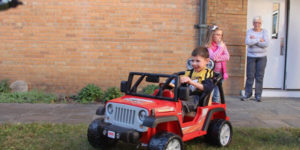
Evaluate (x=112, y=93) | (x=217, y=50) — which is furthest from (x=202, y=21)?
(x=112, y=93)

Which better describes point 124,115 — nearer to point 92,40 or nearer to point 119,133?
point 119,133

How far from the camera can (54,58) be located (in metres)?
7.71

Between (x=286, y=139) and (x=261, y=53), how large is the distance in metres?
3.24

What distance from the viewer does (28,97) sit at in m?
7.01

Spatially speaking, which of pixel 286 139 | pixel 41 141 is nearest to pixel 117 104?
pixel 41 141

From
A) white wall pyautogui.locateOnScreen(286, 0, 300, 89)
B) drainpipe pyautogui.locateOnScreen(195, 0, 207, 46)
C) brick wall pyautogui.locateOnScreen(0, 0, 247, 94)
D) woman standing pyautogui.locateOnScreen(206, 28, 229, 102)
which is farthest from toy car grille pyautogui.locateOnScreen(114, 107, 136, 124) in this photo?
white wall pyautogui.locateOnScreen(286, 0, 300, 89)

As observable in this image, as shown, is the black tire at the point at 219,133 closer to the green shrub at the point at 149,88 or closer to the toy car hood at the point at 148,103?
the toy car hood at the point at 148,103

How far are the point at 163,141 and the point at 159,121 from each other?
0.21 meters

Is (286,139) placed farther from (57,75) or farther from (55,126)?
(57,75)

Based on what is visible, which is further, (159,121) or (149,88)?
(149,88)

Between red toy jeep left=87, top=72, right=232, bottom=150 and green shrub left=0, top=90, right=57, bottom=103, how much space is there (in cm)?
363

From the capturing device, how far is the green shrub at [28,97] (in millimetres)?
6866

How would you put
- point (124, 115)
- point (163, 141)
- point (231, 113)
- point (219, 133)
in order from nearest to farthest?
point (163, 141) → point (124, 115) → point (219, 133) → point (231, 113)

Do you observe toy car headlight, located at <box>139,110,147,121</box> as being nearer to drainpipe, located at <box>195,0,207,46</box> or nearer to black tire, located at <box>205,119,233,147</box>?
black tire, located at <box>205,119,233,147</box>
